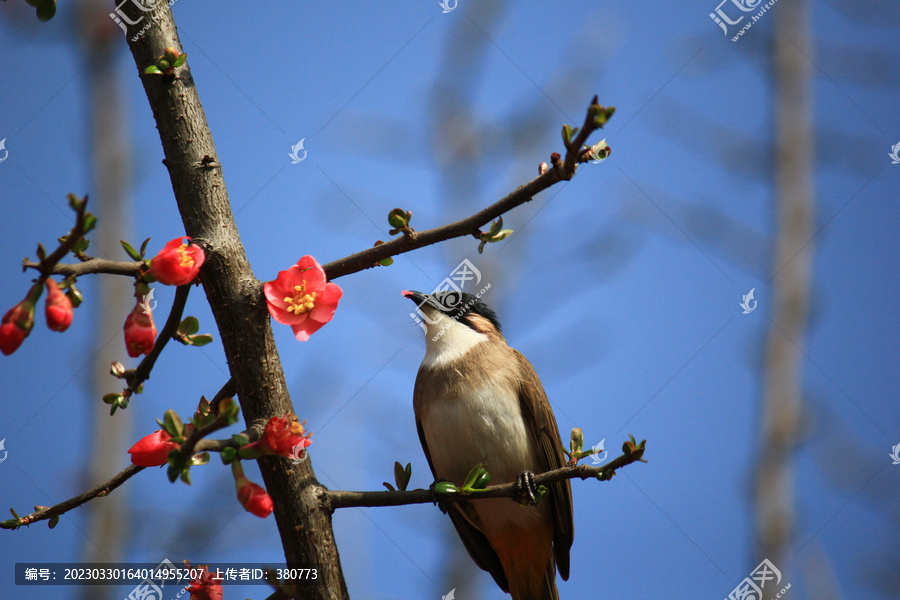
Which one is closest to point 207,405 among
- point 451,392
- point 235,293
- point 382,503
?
point 235,293

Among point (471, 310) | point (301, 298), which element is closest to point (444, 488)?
point (301, 298)

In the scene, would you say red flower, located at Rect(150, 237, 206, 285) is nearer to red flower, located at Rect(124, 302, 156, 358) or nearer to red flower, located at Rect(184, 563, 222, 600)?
red flower, located at Rect(124, 302, 156, 358)

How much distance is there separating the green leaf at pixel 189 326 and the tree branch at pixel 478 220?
1.26 ft

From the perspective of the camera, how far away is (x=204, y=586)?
1.91 meters

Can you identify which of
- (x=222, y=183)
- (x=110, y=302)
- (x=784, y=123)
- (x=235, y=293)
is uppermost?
(x=110, y=302)

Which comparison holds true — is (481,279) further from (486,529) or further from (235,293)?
(235,293)

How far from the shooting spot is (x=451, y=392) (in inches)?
143

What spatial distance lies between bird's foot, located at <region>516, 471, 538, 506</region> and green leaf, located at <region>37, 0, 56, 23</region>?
1.89m

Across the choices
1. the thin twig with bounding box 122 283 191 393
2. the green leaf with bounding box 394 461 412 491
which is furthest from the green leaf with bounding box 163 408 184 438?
the green leaf with bounding box 394 461 412 491

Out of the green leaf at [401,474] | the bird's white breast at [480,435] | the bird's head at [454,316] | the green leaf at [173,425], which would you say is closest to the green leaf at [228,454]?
the green leaf at [173,425]

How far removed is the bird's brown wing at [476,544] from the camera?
3.92 m

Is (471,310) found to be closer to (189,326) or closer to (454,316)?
(454,316)

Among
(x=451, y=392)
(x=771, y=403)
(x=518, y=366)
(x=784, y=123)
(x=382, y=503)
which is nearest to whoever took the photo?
(x=382, y=503)

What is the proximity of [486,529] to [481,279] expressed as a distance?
8.67ft
